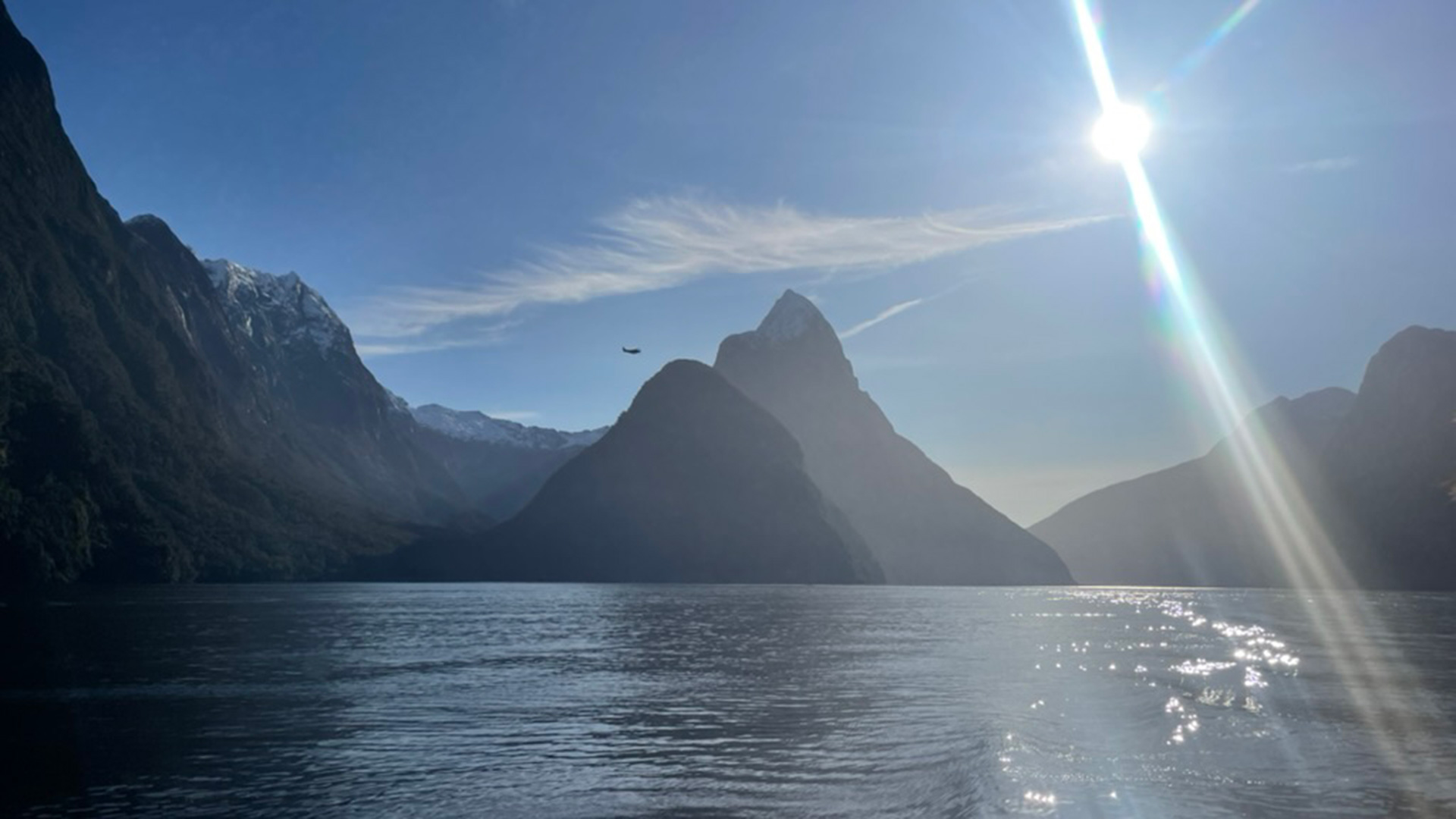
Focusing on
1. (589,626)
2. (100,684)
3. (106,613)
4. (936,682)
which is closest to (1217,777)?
(936,682)

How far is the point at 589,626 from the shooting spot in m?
103

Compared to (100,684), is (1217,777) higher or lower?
lower

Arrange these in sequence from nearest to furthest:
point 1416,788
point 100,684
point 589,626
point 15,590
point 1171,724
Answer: point 1416,788 → point 1171,724 → point 100,684 → point 589,626 → point 15,590

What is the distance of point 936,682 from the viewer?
54.8 metres

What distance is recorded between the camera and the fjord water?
2677cm

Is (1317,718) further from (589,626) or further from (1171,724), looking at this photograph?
(589,626)

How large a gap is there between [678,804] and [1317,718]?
33.3 meters

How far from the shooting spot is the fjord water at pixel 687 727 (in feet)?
87.8

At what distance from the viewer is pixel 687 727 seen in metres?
38.6

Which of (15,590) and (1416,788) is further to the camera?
(15,590)

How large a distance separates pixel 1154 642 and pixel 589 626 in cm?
5835

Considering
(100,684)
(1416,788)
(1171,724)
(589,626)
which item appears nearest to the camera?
(1416,788)

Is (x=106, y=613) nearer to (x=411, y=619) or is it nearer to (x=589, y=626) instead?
(x=411, y=619)

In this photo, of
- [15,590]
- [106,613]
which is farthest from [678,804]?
[15,590]
